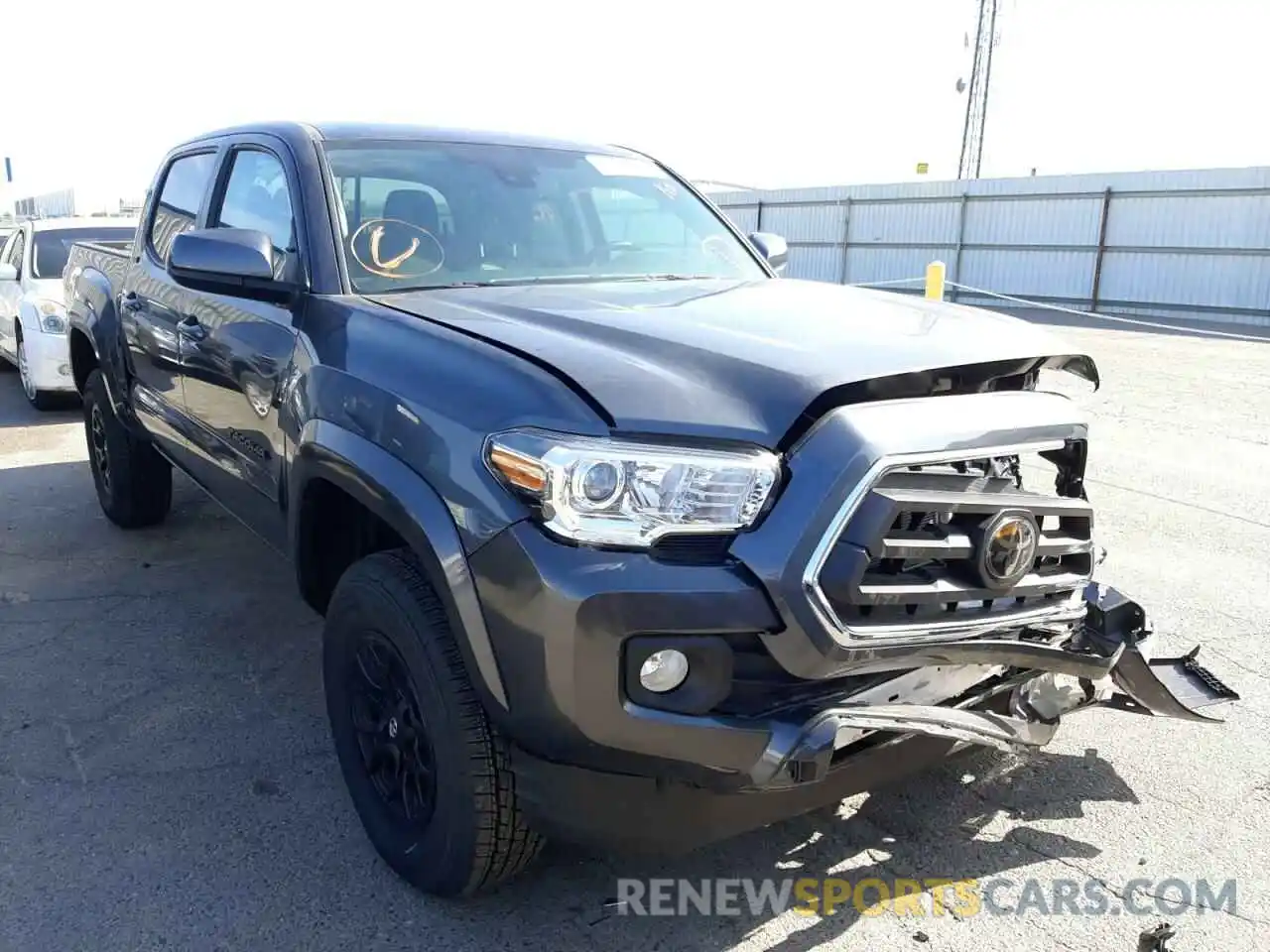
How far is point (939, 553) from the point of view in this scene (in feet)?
7.18

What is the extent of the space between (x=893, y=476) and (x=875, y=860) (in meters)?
1.17

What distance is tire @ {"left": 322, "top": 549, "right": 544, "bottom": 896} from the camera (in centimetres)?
227

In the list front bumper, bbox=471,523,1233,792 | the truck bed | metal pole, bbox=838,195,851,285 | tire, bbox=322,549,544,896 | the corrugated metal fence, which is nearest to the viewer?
front bumper, bbox=471,523,1233,792

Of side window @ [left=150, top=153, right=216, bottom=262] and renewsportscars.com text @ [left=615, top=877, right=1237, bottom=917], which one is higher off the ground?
side window @ [left=150, top=153, right=216, bottom=262]

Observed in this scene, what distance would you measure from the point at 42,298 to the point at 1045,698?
8732mm

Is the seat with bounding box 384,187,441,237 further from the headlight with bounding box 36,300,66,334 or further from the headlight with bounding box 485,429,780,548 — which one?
the headlight with bounding box 36,300,66,334

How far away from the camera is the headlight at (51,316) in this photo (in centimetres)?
873

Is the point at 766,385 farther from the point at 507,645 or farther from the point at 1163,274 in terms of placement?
the point at 1163,274

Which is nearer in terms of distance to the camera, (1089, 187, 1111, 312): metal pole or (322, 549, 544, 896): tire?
(322, 549, 544, 896): tire

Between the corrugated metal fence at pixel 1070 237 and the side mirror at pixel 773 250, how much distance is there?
19.1 m

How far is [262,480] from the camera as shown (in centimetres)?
335

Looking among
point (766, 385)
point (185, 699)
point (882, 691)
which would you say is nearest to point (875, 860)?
point (882, 691)

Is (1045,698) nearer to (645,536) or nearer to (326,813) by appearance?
(645,536)

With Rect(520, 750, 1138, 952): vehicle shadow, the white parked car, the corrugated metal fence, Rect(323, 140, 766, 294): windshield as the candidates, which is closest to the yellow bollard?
the corrugated metal fence
